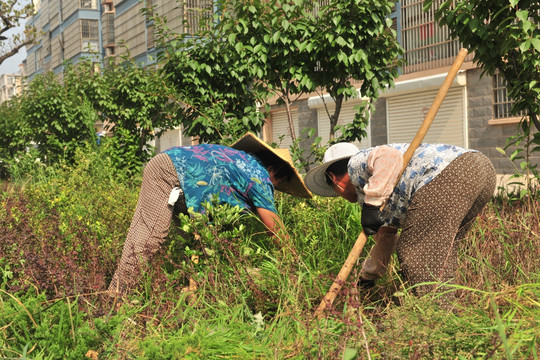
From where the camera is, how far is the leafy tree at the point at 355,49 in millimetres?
6090

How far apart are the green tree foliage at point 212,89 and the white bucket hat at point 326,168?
9.09 feet

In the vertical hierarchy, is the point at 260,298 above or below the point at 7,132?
below

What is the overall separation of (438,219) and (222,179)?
4.17ft

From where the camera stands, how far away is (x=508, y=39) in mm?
4820

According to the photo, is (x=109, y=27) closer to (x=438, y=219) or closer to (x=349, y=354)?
(x=438, y=219)

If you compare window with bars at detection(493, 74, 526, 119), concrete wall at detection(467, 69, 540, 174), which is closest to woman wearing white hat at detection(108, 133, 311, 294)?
concrete wall at detection(467, 69, 540, 174)

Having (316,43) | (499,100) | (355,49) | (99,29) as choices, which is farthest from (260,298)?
(99,29)

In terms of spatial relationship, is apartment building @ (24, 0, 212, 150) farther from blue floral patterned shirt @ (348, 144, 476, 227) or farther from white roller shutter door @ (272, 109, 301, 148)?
blue floral patterned shirt @ (348, 144, 476, 227)

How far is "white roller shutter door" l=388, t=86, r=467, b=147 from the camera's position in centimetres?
1587

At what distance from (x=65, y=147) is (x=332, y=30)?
20.3 ft

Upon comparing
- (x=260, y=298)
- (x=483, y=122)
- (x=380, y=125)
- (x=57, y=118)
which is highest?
(x=57, y=118)

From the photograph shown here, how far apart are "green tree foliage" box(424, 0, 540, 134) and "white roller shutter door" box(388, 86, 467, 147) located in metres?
10.5

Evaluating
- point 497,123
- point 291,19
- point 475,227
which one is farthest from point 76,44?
point 475,227

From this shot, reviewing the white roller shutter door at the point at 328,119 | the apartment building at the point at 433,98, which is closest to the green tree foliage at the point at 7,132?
the apartment building at the point at 433,98
